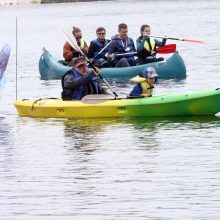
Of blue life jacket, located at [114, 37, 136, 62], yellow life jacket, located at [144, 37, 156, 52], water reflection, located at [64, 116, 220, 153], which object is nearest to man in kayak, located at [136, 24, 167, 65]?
yellow life jacket, located at [144, 37, 156, 52]

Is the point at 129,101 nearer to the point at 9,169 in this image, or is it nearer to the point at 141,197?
the point at 9,169

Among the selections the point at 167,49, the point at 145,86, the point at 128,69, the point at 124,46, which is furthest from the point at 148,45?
the point at 145,86

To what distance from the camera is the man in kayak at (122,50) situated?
26.2m

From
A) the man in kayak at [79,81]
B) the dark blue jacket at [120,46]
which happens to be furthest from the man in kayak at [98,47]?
the man in kayak at [79,81]

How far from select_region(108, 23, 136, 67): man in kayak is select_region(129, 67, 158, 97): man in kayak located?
241 inches

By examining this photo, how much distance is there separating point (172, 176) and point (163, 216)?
2.15 metres

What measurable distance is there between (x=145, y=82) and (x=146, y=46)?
7.07 m

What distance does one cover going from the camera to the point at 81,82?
19.5 meters

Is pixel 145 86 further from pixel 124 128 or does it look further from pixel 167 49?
pixel 167 49

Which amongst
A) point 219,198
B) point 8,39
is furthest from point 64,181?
point 8,39

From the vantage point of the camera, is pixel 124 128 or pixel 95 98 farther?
pixel 95 98

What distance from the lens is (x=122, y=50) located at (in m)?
26.6

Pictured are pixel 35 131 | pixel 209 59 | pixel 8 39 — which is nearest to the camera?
pixel 35 131

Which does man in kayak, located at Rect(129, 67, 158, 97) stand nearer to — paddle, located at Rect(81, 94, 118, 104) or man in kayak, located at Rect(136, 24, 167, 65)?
paddle, located at Rect(81, 94, 118, 104)
